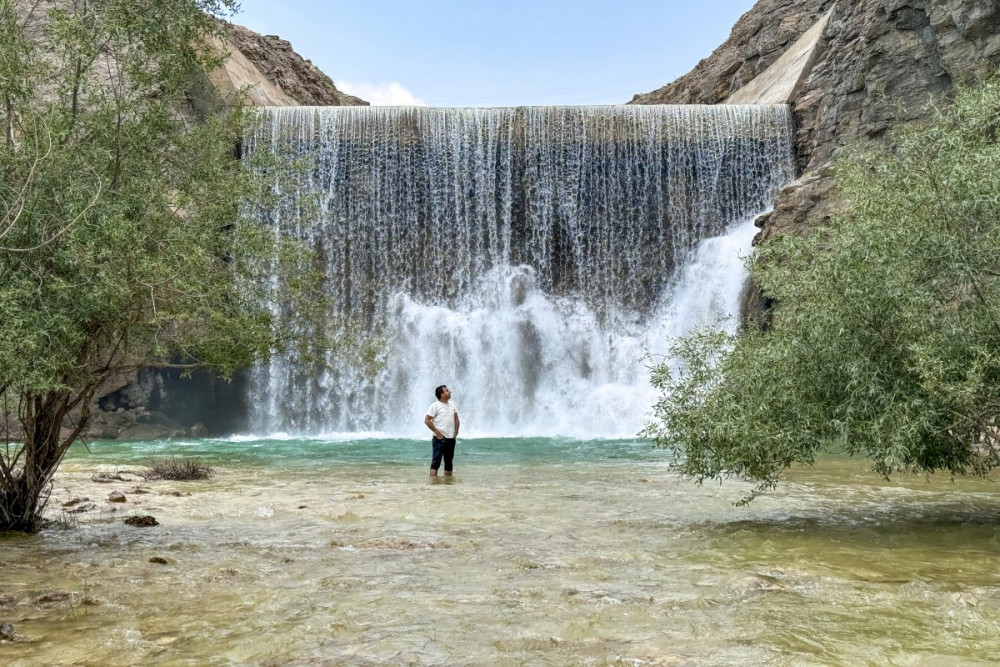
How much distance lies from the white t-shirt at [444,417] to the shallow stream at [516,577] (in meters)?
1.56

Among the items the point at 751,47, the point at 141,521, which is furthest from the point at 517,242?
the point at 141,521

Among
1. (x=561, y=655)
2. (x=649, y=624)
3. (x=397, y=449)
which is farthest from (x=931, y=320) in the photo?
(x=397, y=449)

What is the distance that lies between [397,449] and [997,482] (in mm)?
12485

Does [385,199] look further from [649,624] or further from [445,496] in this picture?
[649,624]

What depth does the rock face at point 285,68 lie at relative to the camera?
38.0m

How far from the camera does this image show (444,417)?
45.6 ft

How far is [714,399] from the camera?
9219 mm

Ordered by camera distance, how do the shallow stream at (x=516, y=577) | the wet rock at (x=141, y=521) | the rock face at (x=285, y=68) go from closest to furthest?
the shallow stream at (x=516, y=577) < the wet rock at (x=141, y=521) < the rock face at (x=285, y=68)

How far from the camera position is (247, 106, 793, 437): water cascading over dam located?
27.4m

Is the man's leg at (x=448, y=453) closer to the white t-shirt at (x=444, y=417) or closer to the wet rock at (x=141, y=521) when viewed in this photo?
the white t-shirt at (x=444, y=417)

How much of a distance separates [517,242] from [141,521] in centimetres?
2090

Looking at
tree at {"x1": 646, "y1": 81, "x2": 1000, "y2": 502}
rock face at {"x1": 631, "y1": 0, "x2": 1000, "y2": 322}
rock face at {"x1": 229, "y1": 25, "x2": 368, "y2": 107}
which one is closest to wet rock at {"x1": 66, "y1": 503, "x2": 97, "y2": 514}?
tree at {"x1": 646, "y1": 81, "x2": 1000, "y2": 502}

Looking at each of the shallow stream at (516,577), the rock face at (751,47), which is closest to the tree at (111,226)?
the shallow stream at (516,577)

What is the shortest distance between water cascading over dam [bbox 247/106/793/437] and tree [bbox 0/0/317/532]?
716 inches
